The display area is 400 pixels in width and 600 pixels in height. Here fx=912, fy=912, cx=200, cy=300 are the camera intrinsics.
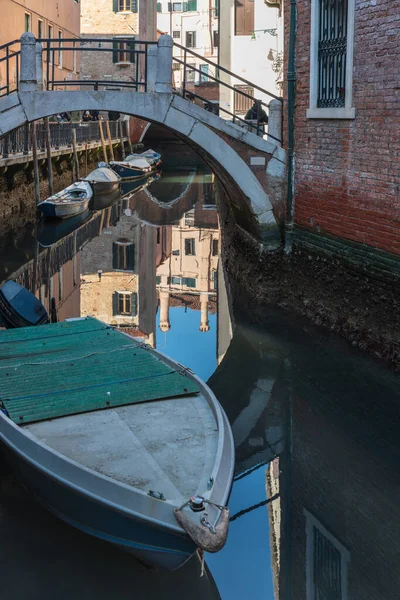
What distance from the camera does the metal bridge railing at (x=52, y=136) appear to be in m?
17.3

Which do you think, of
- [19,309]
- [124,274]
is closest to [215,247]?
[124,274]

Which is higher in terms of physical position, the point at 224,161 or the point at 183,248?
the point at 224,161

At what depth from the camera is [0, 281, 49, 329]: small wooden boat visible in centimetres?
852

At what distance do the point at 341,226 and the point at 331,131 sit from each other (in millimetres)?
1043

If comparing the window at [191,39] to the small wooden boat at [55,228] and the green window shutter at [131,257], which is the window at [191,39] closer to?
the small wooden boat at [55,228]

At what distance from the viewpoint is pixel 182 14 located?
4872 centimetres

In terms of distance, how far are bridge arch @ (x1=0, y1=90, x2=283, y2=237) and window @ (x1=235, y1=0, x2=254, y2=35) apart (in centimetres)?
1430

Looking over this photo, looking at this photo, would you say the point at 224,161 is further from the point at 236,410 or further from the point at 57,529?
the point at 57,529

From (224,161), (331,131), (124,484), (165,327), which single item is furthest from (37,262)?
(124,484)

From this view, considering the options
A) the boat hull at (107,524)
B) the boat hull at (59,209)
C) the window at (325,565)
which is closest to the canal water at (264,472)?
the window at (325,565)

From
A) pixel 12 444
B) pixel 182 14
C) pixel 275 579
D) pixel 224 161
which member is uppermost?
pixel 182 14

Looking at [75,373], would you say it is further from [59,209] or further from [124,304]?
[59,209]

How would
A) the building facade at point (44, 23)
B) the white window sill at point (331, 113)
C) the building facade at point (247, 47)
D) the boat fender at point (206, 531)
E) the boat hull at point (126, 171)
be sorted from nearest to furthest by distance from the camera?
1. the boat fender at point (206, 531)
2. the white window sill at point (331, 113)
3. the building facade at point (44, 23)
4. the building facade at point (247, 47)
5. the boat hull at point (126, 171)

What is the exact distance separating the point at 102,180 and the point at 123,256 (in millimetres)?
7055
